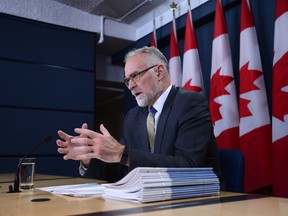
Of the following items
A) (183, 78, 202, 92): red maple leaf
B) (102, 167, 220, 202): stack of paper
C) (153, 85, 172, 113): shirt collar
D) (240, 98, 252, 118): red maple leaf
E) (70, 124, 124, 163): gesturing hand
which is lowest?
(102, 167, 220, 202): stack of paper

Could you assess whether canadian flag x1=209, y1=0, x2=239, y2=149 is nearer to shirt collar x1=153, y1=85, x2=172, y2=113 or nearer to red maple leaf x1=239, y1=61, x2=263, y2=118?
red maple leaf x1=239, y1=61, x2=263, y2=118

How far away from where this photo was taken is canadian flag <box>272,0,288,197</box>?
2.18 meters

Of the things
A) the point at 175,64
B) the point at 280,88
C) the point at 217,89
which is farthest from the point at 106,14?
the point at 280,88

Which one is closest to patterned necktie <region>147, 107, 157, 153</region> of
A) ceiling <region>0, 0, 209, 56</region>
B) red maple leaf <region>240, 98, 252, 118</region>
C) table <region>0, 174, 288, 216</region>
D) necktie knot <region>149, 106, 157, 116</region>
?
necktie knot <region>149, 106, 157, 116</region>

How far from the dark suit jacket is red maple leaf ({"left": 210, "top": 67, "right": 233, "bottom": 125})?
39.9 inches

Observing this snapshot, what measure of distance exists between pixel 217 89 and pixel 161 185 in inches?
74.2

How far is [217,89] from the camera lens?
8.84 ft

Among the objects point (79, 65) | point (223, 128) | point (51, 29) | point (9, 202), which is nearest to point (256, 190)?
point (223, 128)

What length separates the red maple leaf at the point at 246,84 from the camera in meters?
2.43

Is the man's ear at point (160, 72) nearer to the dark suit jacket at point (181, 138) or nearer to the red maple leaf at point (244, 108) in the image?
the dark suit jacket at point (181, 138)

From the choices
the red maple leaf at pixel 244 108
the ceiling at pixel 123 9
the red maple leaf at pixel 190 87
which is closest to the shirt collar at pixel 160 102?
the red maple leaf at pixel 244 108

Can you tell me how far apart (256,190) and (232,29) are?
1561 millimetres

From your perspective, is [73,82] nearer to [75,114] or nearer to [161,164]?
[75,114]

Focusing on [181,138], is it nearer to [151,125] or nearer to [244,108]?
[151,125]
